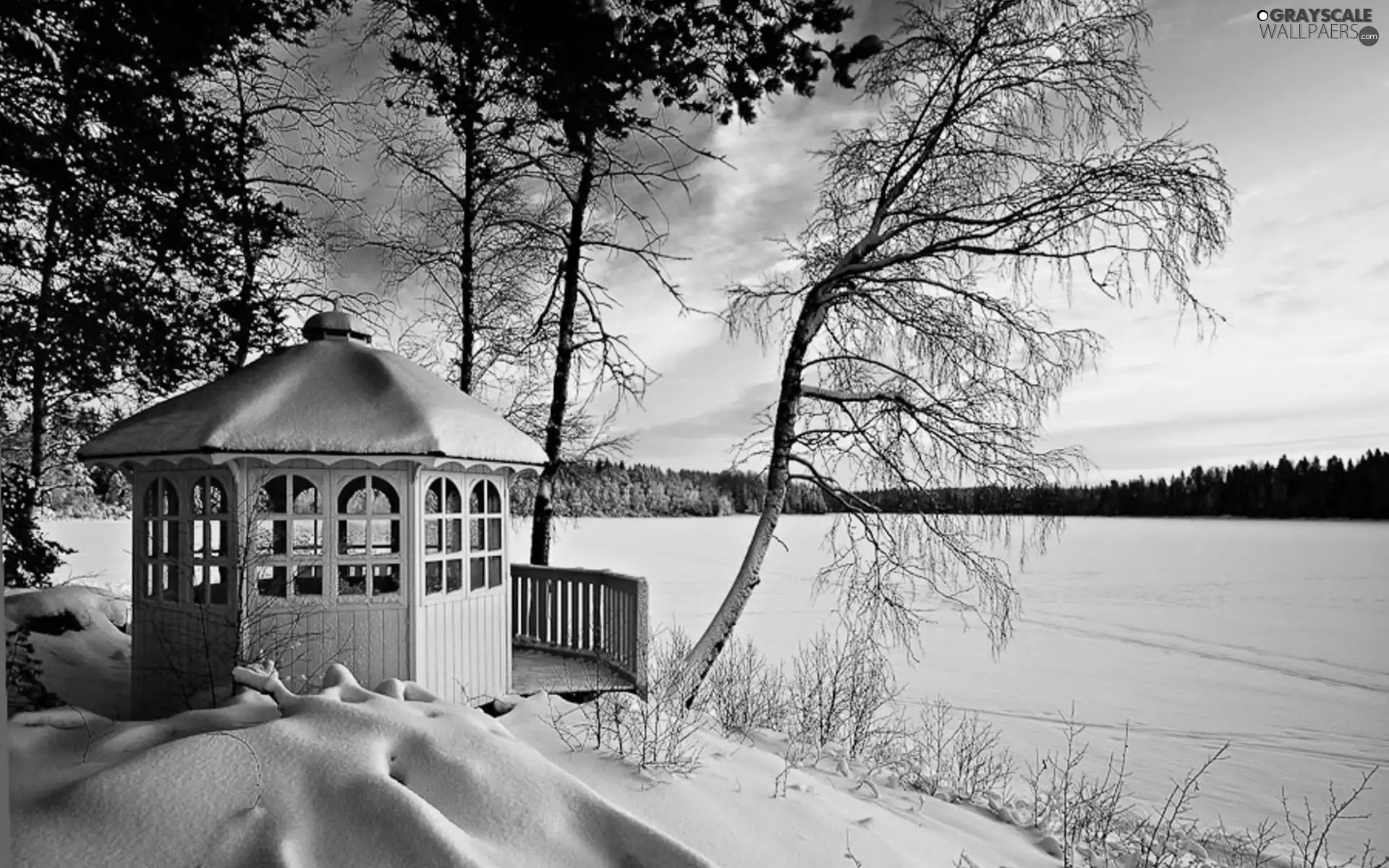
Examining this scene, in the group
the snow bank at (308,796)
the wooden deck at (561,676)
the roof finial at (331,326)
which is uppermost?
the roof finial at (331,326)

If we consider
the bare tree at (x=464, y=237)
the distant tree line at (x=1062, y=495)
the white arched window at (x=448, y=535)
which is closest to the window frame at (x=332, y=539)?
the white arched window at (x=448, y=535)

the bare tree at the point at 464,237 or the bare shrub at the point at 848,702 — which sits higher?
the bare tree at the point at 464,237

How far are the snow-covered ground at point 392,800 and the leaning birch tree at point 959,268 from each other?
2652 mm

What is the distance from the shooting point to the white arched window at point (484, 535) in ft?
19.6

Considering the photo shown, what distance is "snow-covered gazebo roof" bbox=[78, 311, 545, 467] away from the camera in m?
5.01

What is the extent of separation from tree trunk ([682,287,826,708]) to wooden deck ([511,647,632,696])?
1698 millimetres

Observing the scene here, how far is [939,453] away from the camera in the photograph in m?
7.70

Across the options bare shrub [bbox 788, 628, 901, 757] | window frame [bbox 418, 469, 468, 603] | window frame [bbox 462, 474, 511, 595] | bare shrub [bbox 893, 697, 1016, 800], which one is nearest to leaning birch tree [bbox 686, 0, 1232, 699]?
bare shrub [bbox 788, 628, 901, 757]

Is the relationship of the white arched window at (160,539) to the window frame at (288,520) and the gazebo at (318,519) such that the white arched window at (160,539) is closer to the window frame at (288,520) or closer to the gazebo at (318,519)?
the gazebo at (318,519)

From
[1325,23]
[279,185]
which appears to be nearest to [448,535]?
[279,185]

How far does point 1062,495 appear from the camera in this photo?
7.25 metres

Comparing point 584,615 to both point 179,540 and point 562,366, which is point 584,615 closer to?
point 179,540

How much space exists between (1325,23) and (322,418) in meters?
7.66

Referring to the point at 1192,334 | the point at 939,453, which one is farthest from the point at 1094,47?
the point at 939,453
